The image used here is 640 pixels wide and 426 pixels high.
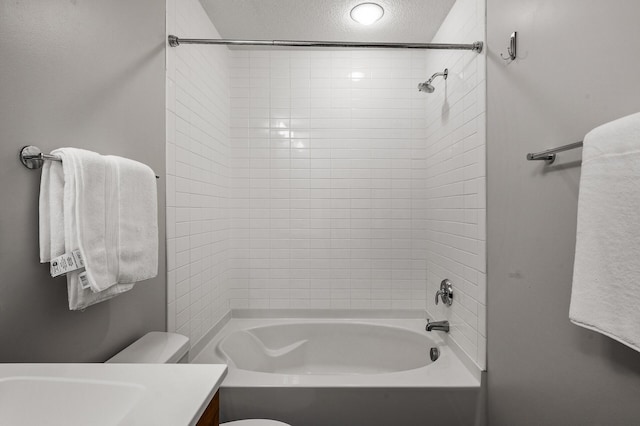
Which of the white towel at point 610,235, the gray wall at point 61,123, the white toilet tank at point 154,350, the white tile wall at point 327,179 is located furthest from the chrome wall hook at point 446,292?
the gray wall at point 61,123

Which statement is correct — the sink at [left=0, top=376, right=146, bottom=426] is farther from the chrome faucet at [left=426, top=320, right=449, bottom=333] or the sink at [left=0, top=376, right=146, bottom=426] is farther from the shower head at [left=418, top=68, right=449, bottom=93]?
the shower head at [left=418, top=68, right=449, bottom=93]

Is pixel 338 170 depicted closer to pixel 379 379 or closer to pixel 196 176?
pixel 196 176

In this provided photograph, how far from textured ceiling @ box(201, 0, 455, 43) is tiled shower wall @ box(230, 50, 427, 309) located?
0.64ft

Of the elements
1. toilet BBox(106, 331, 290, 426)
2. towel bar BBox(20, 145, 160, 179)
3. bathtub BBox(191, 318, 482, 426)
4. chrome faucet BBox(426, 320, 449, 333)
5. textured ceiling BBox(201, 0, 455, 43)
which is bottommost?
bathtub BBox(191, 318, 482, 426)

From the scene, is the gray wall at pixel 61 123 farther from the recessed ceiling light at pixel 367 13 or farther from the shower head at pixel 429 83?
the shower head at pixel 429 83

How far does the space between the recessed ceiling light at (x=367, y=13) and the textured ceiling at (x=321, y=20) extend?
0.03 metres

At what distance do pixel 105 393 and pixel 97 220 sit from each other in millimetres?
494

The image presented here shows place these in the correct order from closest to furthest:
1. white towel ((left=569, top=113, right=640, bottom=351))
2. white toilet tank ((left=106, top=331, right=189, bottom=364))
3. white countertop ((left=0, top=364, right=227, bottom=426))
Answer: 1. white countertop ((left=0, top=364, right=227, bottom=426))
2. white towel ((left=569, top=113, right=640, bottom=351))
3. white toilet tank ((left=106, top=331, right=189, bottom=364))

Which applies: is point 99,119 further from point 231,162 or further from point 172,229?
point 231,162

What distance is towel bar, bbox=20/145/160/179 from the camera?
2.65ft

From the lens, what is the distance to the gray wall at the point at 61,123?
0.79 metres

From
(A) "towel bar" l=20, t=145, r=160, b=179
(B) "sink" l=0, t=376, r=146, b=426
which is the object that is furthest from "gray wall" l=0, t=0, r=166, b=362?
(B) "sink" l=0, t=376, r=146, b=426

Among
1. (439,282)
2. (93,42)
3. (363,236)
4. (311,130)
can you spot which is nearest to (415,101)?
(311,130)

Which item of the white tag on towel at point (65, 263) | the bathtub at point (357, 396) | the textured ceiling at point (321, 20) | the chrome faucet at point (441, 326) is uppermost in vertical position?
the textured ceiling at point (321, 20)
